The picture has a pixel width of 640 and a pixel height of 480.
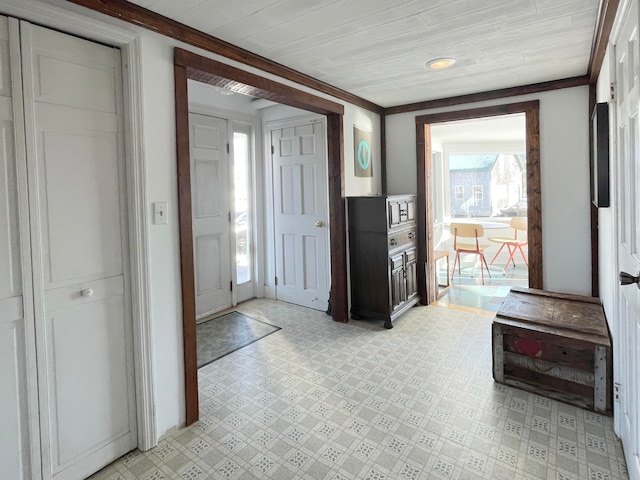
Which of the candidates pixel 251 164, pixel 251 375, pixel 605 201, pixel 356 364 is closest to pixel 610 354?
pixel 605 201

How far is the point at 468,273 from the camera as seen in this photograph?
5.82 metres

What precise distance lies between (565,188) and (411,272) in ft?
5.03

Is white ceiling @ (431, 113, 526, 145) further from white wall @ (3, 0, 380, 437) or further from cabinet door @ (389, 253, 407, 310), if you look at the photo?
white wall @ (3, 0, 380, 437)

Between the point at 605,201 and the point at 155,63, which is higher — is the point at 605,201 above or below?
below

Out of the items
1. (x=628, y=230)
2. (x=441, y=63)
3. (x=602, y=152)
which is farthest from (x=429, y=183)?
(x=628, y=230)

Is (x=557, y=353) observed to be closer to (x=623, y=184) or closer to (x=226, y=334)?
(x=623, y=184)

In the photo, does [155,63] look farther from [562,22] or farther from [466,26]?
[562,22]

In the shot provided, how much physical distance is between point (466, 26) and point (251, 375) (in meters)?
2.54

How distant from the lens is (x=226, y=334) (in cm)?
340

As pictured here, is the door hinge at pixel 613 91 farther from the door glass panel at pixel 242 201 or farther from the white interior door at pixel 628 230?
the door glass panel at pixel 242 201

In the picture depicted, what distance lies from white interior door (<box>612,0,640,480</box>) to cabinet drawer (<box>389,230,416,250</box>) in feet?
6.00

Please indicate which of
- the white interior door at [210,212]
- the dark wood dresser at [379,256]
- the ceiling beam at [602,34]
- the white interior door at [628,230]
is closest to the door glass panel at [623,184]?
the white interior door at [628,230]

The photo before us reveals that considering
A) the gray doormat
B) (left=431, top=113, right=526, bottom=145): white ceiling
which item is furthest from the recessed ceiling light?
the gray doormat

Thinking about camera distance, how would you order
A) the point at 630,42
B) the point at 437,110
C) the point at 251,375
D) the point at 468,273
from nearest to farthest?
1. the point at 630,42
2. the point at 251,375
3. the point at 437,110
4. the point at 468,273
